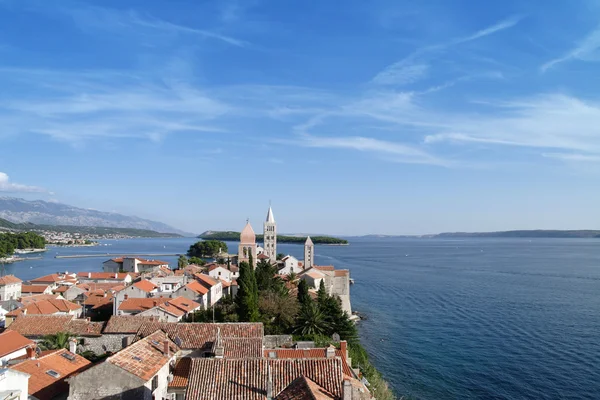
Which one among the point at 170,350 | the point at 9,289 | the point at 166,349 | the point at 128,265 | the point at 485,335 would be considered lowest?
the point at 485,335

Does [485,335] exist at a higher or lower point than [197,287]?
lower

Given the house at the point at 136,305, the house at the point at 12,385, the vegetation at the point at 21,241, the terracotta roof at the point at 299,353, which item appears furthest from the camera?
the vegetation at the point at 21,241

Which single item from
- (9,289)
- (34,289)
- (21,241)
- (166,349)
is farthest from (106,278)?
(21,241)

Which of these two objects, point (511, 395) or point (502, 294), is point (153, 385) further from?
point (502, 294)

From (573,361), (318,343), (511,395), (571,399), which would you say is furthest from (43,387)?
(573,361)

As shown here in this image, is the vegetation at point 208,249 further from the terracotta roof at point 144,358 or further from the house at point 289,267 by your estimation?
the terracotta roof at point 144,358

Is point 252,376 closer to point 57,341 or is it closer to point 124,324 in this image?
point 57,341

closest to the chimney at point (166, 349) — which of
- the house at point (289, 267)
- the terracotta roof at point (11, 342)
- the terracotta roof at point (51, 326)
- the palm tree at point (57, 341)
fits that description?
the palm tree at point (57, 341)

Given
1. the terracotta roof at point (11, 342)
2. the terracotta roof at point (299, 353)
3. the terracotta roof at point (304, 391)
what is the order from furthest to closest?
the terracotta roof at point (11, 342) < the terracotta roof at point (299, 353) < the terracotta roof at point (304, 391)
